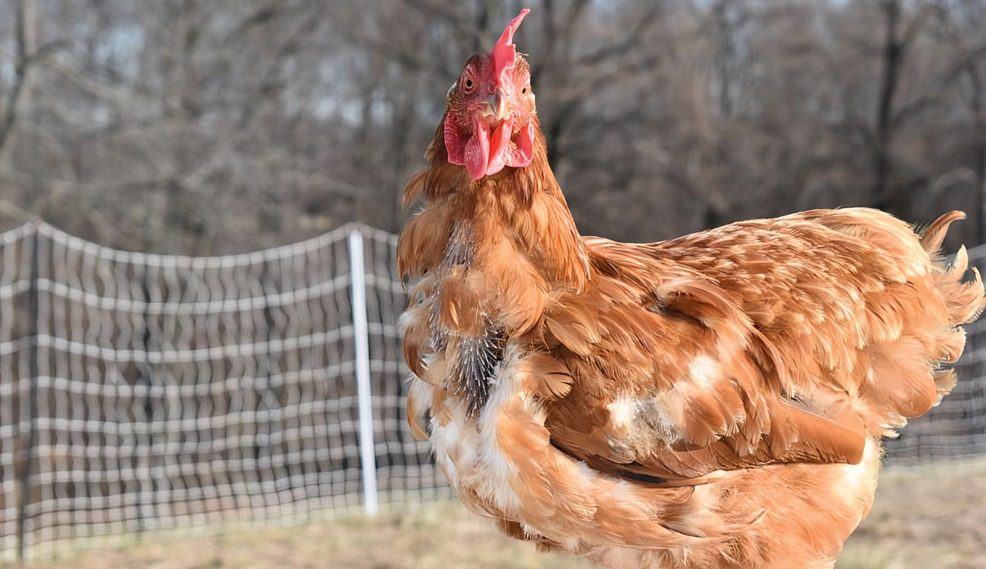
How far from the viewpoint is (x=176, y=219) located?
11641 mm

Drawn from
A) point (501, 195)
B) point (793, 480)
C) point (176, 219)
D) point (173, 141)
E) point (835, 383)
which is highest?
point (173, 141)

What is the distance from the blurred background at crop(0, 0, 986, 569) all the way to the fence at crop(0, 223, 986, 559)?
7cm

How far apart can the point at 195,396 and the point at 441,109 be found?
7.65 m

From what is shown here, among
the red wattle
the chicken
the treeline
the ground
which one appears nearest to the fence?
the ground

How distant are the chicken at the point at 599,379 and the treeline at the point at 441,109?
9.43m

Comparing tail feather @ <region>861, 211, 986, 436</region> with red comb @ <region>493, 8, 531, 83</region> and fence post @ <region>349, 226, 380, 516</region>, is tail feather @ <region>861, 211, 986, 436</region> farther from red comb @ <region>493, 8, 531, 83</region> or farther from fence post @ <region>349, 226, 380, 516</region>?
fence post @ <region>349, 226, 380, 516</region>

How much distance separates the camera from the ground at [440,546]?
14.0 ft

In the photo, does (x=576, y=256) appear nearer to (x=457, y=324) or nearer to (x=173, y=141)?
(x=457, y=324)

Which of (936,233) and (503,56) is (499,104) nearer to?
(503,56)

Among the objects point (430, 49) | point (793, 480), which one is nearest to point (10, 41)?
point (430, 49)

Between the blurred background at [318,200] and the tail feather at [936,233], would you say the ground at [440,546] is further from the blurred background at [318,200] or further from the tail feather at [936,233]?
the tail feather at [936,233]

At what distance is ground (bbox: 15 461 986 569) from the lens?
4262mm

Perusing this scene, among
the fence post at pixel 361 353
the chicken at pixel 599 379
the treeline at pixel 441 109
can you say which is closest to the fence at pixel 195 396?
the fence post at pixel 361 353

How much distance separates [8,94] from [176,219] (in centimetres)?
254
